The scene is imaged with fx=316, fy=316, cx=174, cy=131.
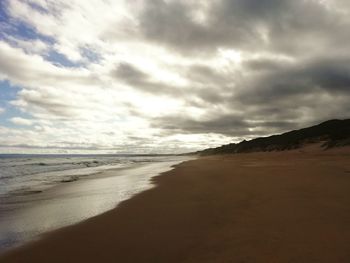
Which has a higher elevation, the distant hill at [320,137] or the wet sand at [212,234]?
the distant hill at [320,137]

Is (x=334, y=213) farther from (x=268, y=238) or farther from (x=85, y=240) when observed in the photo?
(x=85, y=240)

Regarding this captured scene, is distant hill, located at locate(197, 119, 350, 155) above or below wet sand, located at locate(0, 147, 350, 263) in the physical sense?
above

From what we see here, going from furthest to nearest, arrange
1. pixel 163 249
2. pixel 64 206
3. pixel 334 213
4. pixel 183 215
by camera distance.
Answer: pixel 64 206 → pixel 183 215 → pixel 334 213 → pixel 163 249

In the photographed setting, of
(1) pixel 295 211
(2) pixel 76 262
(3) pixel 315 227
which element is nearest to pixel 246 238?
(3) pixel 315 227

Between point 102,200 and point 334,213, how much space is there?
8.02 m

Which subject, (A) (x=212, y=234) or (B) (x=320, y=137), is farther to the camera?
(B) (x=320, y=137)

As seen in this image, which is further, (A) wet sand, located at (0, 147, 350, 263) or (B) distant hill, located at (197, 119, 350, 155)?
(B) distant hill, located at (197, 119, 350, 155)

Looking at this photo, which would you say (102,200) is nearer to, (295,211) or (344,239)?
(295,211)

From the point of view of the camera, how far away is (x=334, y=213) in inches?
298

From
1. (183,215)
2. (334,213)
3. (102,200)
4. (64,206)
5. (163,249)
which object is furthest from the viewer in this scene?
(102,200)

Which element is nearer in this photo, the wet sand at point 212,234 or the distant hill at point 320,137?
the wet sand at point 212,234

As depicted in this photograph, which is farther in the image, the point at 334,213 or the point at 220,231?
the point at 334,213

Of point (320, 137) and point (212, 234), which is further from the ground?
point (320, 137)

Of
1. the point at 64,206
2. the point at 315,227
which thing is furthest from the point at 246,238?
the point at 64,206
